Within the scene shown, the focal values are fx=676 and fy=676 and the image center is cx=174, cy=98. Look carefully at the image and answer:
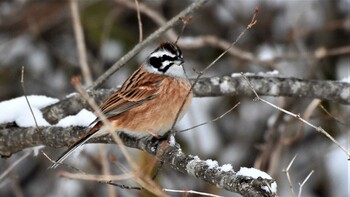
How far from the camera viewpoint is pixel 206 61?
8.06 m

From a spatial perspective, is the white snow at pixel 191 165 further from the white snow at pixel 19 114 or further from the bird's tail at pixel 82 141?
the white snow at pixel 19 114

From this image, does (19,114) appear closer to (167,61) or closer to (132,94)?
(132,94)

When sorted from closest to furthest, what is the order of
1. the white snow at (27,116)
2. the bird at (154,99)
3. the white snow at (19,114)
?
the bird at (154,99) < the white snow at (27,116) < the white snow at (19,114)

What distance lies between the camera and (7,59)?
8.23m

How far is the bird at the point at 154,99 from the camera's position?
4984 millimetres

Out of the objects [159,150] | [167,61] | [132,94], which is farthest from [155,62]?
[159,150]

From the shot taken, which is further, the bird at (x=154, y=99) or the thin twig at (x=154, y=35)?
the thin twig at (x=154, y=35)

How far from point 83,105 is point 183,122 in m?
2.83

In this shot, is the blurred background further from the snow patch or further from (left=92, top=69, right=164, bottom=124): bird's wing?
(left=92, top=69, right=164, bottom=124): bird's wing

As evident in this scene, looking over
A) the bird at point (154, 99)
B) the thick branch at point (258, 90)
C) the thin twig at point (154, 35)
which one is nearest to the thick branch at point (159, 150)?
the bird at point (154, 99)

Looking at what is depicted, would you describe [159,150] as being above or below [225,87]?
below

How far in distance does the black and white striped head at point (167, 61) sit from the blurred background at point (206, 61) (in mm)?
2186

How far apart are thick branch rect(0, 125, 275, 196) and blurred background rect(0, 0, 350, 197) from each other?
7.87ft

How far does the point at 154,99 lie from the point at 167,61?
32cm
